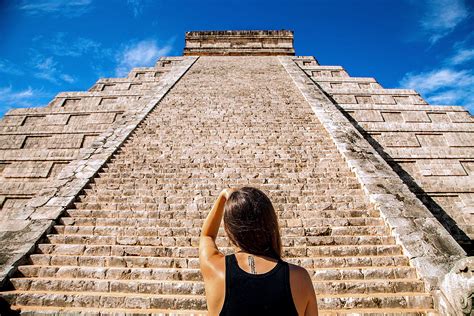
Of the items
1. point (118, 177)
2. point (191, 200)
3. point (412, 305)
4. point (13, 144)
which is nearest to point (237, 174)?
point (191, 200)

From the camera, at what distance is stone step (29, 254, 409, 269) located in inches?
135

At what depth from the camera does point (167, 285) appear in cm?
316

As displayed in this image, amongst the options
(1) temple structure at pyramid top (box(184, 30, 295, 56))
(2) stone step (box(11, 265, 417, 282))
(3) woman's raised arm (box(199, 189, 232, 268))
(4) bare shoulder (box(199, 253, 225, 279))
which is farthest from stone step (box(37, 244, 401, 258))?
(1) temple structure at pyramid top (box(184, 30, 295, 56))

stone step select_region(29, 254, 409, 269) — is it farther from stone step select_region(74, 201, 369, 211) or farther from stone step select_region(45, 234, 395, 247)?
stone step select_region(74, 201, 369, 211)

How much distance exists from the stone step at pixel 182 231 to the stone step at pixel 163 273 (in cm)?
63

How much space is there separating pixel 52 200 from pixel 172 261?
2.52m

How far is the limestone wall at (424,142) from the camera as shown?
6.58 m

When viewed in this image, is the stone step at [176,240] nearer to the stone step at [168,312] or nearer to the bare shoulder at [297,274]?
the stone step at [168,312]

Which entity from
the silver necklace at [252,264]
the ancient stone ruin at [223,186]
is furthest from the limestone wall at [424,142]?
the silver necklace at [252,264]

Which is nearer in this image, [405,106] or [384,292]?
[384,292]

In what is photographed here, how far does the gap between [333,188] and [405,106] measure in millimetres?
6176

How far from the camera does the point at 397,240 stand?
3.68m

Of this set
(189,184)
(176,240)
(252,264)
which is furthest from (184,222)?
(252,264)

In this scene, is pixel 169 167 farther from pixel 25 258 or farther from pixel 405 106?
pixel 405 106
